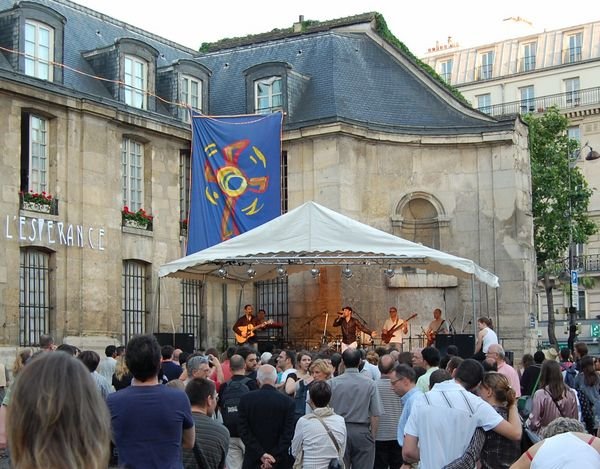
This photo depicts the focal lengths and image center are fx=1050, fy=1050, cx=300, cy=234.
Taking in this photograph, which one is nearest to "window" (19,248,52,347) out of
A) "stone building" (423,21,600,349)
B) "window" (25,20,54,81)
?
"window" (25,20,54,81)

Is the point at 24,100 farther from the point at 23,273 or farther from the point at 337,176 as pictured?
the point at 337,176

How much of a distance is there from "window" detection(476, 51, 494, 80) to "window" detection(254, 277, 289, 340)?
125ft

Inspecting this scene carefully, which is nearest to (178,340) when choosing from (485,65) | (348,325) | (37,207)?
(37,207)

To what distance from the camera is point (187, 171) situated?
90.2ft

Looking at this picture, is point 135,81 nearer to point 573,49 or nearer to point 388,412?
point 388,412

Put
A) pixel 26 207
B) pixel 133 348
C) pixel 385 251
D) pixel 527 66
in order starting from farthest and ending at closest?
pixel 527 66, pixel 26 207, pixel 385 251, pixel 133 348

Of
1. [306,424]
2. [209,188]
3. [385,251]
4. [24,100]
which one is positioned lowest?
[306,424]

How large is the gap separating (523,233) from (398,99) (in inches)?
205

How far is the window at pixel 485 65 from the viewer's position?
63.2m

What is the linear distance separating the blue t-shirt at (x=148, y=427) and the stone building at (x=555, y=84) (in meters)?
45.6

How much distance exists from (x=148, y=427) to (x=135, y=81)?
21.1 metres

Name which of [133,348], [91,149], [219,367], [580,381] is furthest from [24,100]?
[133,348]

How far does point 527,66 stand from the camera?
201 feet

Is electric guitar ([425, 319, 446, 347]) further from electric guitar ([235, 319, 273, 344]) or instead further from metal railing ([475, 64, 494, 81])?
metal railing ([475, 64, 494, 81])
